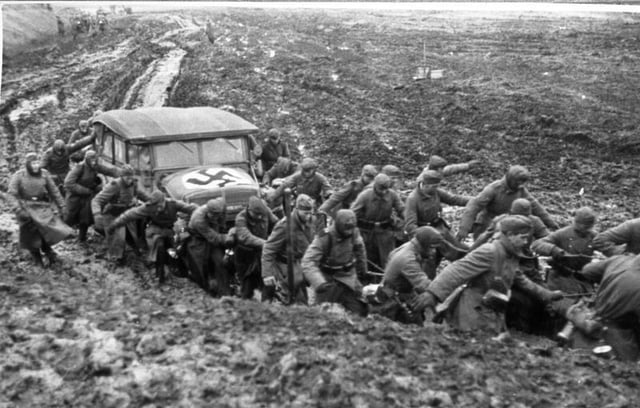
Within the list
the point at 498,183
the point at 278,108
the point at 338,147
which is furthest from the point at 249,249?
the point at 278,108

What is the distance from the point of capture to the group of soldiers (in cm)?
695

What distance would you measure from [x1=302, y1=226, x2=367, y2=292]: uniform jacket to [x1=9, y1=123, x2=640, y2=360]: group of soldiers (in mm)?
10

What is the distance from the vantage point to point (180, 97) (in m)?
21.8

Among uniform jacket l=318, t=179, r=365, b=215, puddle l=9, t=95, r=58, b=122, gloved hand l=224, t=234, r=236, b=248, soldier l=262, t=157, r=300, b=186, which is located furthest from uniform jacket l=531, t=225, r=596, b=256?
puddle l=9, t=95, r=58, b=122

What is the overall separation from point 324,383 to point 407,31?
28016 mm

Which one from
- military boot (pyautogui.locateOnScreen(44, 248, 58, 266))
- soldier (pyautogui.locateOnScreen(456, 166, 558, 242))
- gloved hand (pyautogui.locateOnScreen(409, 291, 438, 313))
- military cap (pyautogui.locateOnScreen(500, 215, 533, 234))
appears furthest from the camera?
military boot (pyautogui.locateOnScreen(44, 248, 58, 266))

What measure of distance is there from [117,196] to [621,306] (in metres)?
5.97

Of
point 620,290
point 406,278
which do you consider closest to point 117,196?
point 406,278

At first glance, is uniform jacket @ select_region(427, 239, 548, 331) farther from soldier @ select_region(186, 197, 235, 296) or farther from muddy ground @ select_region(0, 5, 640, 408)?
soldier @ select_region(186, 197, 235, 296)

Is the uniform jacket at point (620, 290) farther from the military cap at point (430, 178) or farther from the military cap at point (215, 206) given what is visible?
the military cap at point (215, 206)

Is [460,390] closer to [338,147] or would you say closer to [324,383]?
[324,383]

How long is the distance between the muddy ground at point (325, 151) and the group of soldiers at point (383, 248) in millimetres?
390

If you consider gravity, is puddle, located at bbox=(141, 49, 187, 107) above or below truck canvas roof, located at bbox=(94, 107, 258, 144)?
below

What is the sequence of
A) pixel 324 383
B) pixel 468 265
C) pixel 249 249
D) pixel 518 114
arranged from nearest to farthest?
pixel 324 383 → pixel 468 265 → pixel 249 249 → pixel 518 114
